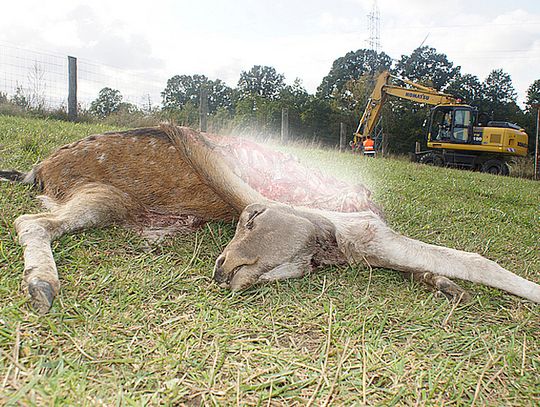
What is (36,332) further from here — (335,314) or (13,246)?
(335,314)

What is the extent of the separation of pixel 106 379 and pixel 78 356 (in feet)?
0.57

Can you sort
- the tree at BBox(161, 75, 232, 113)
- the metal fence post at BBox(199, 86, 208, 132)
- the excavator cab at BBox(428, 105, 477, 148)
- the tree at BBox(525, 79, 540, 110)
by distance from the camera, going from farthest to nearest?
1. the tree at BBox(525, 79, 540, 110)
2. the tree at BBox(161, 75, 232, 113)
3. the excavator cab at BBox(428, 105, 477, 148)
4. the metal fence post at BBox(199, 86, 208, 132)

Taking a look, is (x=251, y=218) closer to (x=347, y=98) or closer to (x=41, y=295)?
(x=41, y=295)

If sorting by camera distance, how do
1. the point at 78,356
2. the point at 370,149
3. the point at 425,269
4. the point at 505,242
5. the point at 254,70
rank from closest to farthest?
the point at 78,356
the point at 425,269
the point at 505,242
the point at 370,149
the point at 254,70

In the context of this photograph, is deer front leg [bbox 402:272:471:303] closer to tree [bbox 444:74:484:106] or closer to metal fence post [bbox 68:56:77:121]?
metal fence post [bbox 68:56:77:121]

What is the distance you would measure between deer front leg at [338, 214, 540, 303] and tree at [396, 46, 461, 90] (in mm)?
63312

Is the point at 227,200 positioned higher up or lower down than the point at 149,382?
higher up

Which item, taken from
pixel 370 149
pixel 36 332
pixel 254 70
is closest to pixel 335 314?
pixel 36 332

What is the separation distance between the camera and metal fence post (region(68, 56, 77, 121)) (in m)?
12.0

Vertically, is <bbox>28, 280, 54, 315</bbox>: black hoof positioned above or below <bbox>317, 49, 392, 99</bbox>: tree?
below

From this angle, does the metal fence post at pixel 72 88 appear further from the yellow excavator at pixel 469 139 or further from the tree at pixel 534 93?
the tree at pixel 534 93

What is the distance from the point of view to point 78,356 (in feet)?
5.40

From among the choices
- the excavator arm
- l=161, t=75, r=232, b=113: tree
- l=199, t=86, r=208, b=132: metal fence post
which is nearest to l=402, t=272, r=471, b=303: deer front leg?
l=199, t=86, r=208, b=132: metal fence post

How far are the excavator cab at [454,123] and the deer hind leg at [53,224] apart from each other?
18.5 meters
